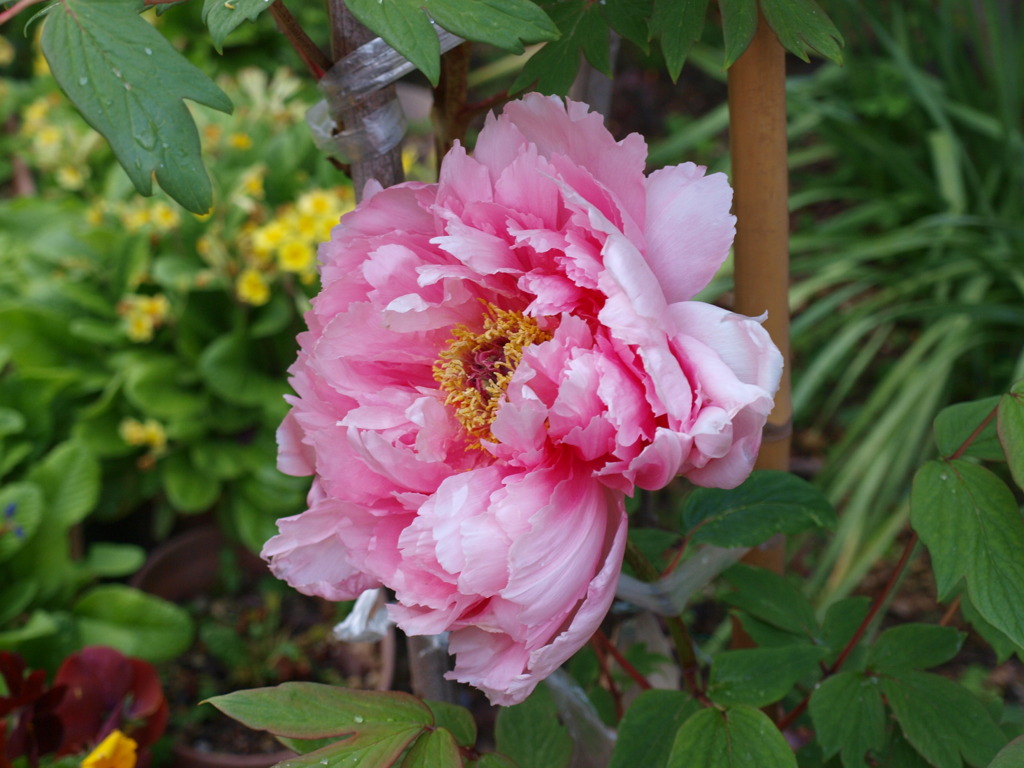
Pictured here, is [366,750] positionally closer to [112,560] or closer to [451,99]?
[451,99]

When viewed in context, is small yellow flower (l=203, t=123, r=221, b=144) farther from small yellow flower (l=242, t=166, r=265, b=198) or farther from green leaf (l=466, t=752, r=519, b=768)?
green leaf (l=466, t=752, r=519, b=768)

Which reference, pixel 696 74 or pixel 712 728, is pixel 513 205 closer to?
pixel 712 728

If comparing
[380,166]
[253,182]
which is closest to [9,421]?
[253,182]

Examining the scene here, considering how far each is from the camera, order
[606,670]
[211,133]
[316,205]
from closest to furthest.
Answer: [606,670]
[316,205]
[211,133]

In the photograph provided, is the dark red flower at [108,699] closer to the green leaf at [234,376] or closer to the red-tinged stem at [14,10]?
the green leaf at [234,376]

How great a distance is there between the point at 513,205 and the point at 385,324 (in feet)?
0.31

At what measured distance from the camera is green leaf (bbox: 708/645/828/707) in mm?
583

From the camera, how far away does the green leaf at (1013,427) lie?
1.54 ft

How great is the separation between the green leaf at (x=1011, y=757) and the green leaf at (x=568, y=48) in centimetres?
43

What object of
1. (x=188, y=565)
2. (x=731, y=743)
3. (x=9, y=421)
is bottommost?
(x=188, y=565)

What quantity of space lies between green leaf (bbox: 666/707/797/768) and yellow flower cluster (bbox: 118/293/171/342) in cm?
146

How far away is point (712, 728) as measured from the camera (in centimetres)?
→ 53

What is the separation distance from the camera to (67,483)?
152 cm

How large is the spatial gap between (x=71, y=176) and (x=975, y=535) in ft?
6.86
